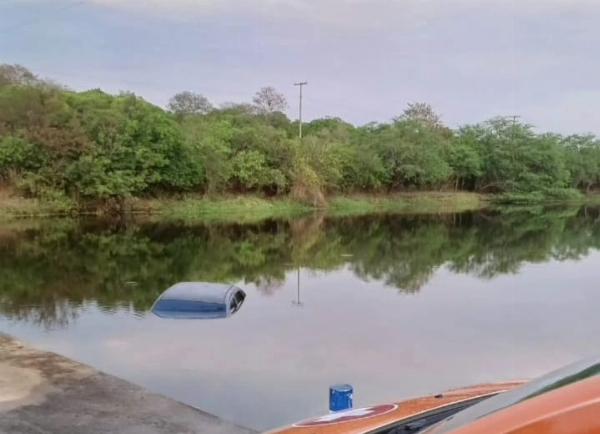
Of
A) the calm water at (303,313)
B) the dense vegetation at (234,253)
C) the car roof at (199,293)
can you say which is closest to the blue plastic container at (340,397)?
the calm water at (303,313)

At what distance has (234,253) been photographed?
17.7m

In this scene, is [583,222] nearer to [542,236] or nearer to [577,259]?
[542,236]

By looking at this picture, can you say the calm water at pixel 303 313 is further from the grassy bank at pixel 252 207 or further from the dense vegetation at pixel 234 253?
the grassy bank at pixel 252 207

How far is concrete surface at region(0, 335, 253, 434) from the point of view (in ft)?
12.4

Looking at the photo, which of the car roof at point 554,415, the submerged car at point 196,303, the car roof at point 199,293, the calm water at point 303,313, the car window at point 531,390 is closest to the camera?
the car roof at point 554,415

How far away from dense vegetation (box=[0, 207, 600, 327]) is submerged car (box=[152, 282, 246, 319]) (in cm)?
88

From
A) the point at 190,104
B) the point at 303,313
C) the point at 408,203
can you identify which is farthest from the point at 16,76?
the point at 303,313

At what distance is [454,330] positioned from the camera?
9133 mm

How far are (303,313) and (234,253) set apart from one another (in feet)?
25.3

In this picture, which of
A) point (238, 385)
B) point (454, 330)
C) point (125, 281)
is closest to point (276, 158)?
point (125, 281)

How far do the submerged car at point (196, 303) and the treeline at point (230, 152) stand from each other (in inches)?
810

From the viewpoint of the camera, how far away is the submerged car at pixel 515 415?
36.3 inches

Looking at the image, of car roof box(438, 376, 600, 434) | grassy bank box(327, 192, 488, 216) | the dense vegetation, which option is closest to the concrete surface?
car roof box(438, 376, 600, 434)

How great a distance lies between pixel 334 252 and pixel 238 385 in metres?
12.8
